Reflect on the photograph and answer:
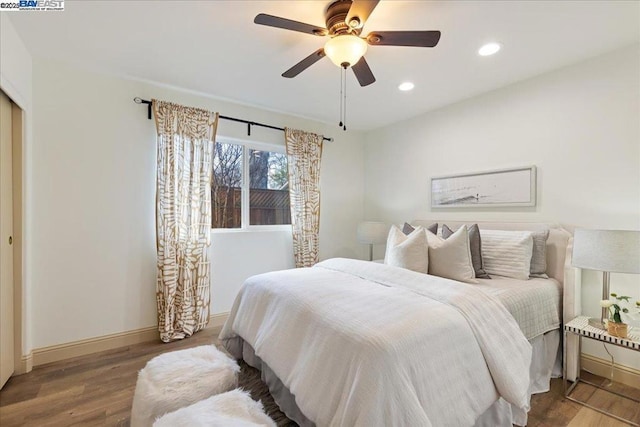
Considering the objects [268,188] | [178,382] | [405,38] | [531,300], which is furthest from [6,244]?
[531,300]

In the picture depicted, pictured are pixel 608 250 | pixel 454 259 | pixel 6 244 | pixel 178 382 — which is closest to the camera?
pixel 178 382

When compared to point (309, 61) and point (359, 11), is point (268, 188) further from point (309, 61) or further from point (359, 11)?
point (359, 11)

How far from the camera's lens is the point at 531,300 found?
198 centimetres

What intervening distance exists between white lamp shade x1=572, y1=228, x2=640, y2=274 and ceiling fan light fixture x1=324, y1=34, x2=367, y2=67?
191 cm

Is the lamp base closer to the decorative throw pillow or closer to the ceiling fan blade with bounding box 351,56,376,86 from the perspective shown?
→ the decorative throw pillow

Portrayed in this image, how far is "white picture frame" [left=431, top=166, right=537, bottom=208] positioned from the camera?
2.68 metres

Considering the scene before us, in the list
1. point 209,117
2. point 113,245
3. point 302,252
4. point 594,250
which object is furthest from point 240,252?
point 594,250

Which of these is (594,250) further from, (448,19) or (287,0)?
(287,0)

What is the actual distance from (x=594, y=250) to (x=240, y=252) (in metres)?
3.12

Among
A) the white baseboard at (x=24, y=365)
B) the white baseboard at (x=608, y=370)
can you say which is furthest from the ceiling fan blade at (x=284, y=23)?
the white baseboard at (x=608, y=370)

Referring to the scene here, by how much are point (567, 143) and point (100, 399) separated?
4.09 m

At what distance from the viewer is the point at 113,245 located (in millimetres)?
2641

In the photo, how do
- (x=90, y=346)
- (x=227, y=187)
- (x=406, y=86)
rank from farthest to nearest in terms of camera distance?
1. (x=227, y=187)
2. (x=406, y=86)
3. (x=90, y=346)

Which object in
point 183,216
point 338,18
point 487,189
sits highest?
point 338,18
